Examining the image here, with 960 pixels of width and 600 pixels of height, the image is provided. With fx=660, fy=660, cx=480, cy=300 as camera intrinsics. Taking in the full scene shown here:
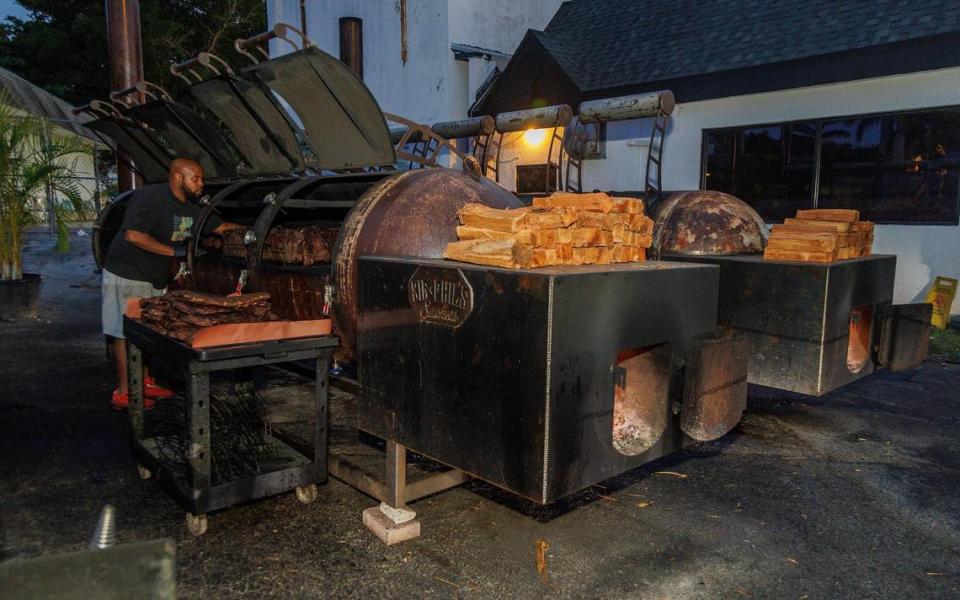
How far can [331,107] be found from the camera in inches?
195

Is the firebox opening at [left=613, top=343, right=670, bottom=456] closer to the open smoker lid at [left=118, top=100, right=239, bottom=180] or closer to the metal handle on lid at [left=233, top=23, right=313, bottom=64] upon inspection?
the metal handle on lid at [left=233, top=23, right=313, bottom=64]

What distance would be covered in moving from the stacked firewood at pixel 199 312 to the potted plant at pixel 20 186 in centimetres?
692

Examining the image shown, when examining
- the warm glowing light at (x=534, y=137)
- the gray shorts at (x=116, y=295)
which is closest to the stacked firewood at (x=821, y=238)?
the gray shorts at (x=116, y=295)

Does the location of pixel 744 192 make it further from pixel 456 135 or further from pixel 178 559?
pixel 178 559

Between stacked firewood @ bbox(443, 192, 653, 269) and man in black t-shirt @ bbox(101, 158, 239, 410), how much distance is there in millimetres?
2843

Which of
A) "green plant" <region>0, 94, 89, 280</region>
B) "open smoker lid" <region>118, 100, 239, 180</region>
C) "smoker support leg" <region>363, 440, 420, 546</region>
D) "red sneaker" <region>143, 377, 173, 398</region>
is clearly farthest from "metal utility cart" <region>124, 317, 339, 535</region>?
"green plant" <region>0, 94, 89, 280</region>

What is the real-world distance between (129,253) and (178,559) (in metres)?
2.92

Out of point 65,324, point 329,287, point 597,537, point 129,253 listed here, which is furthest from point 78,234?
point 597,537

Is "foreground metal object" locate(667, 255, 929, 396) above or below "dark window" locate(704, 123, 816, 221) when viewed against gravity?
below

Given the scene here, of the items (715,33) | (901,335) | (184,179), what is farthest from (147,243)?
(715,33)

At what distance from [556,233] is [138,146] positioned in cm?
680

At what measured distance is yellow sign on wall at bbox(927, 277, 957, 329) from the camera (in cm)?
876

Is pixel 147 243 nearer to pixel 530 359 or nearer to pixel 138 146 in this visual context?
pixel 138 146

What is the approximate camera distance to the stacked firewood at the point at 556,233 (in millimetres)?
2906
